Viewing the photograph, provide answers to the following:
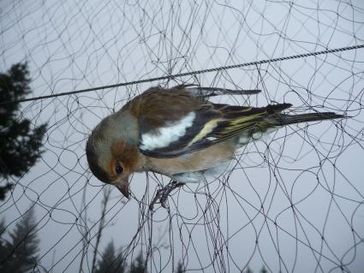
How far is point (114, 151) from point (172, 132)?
31 centimetres

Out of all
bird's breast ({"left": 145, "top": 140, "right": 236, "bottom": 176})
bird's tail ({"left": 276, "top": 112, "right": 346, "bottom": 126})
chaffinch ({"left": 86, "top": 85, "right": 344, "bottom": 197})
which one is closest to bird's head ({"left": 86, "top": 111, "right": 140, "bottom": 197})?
chaffinch ({"left": 86, "top": 85, "right": 344, "bottom": 197})

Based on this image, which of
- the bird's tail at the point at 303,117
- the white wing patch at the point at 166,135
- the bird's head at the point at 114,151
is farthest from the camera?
the white wing patch at the point at 166,135

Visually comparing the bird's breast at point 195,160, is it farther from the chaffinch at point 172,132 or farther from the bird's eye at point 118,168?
the bird's eye at point 118,168

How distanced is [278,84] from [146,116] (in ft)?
2.45

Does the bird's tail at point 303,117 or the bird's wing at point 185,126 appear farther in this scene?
the bird's wing at point 185,126

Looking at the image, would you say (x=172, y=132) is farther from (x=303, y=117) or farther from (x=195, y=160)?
(x=303, y=117)

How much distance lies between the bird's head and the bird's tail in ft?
2.40

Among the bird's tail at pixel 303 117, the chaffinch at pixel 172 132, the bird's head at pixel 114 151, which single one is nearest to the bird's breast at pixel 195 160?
the chaffinch at pixel 172 132

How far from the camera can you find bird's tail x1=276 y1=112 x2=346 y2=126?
3.88 ft

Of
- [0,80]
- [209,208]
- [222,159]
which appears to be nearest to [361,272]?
[209,208]

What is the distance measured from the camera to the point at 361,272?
121 cm

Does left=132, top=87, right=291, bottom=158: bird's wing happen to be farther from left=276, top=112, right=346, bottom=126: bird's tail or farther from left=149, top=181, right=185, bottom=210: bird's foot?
left=149, top=181, right=185, bottom=210: bird's foot

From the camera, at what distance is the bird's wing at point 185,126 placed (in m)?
1.44

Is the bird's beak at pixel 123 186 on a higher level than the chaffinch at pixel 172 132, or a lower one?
lower
